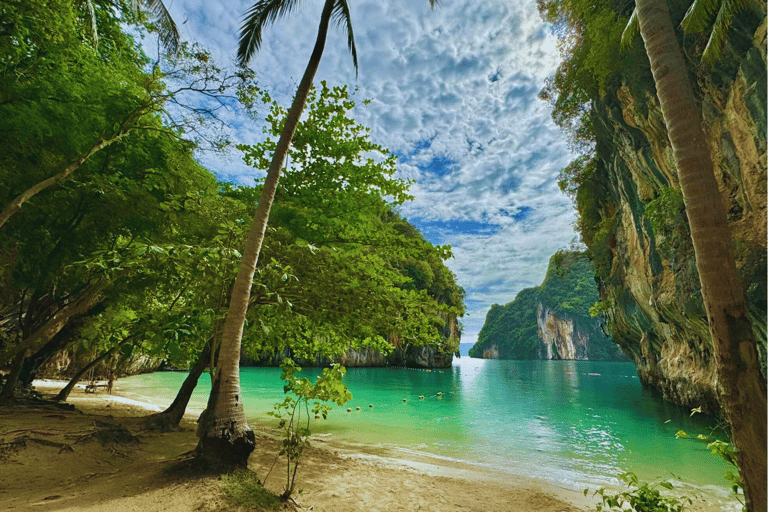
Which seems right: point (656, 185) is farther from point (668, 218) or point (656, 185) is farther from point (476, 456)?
point (476, 456)

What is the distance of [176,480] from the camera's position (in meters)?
4.15

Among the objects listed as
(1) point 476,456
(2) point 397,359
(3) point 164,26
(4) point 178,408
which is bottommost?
(2) point 397,359

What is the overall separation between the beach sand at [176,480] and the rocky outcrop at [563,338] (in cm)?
12071

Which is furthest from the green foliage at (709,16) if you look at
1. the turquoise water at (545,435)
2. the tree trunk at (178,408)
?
the tree trunk at (178,408)

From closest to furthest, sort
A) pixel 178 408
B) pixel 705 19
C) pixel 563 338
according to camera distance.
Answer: pixel 705 19
pixel 178 408
pixel 563 338

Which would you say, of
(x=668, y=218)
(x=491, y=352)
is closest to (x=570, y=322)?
(x=491, y=352)

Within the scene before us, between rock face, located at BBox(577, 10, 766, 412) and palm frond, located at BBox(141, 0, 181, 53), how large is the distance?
13961mm

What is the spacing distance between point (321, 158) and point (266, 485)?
653cm

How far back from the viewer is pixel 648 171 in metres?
16.1

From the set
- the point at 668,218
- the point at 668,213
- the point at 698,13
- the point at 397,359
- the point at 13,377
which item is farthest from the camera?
the point at 397,359

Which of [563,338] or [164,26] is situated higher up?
[164,26]

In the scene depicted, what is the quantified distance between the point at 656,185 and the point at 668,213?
2.57 meters

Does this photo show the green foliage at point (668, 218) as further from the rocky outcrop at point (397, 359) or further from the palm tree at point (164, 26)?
the rocky outcrop at point (397, 359)

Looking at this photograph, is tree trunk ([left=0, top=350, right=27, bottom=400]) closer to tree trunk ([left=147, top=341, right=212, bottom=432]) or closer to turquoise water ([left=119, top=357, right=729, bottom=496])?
tree trunk ([left=147, top=341, right=212, bottom=432])
